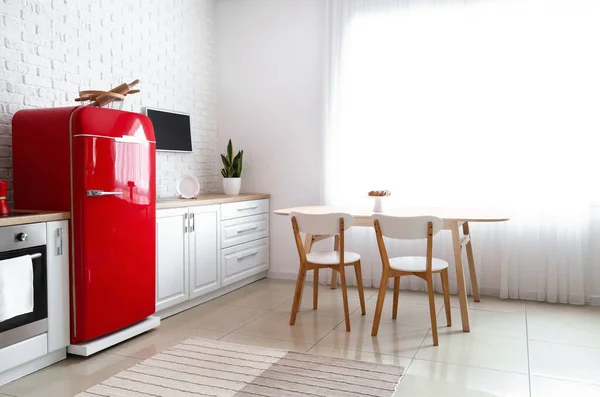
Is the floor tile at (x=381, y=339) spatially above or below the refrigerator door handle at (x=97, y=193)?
below

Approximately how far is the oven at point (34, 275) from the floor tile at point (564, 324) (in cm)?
298

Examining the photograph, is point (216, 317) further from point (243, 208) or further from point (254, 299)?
point (243, 208)

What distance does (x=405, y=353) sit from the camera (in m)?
3.23

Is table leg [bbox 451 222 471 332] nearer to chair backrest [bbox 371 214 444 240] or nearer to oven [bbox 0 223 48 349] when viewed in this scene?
chair backrest [bbox 371 214 444 240]

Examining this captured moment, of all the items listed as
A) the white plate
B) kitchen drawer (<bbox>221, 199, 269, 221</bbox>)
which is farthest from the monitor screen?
kitchen drawer (<bbox>221, 199, 269, 221</bbox>)

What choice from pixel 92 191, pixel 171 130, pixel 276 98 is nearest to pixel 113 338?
pixel 92 191

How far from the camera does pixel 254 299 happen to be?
15.1 ft

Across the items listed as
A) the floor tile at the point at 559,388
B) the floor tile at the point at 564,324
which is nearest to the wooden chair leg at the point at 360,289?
the floor tile at the point at 564,324

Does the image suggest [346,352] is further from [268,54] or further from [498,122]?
[268,54]

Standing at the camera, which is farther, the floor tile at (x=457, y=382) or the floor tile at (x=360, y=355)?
the floor tile at (x=360, y=355)

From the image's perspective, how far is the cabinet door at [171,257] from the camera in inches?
153

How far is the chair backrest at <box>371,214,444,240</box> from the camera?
3367 mm

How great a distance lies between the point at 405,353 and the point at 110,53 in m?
3.06

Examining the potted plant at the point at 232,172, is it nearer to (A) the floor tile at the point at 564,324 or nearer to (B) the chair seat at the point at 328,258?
(B) the chair seat at the point at 328,258
